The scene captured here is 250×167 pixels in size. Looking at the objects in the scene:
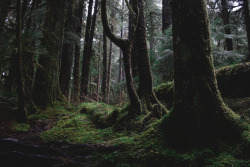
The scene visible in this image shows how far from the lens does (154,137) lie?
3.24 metres

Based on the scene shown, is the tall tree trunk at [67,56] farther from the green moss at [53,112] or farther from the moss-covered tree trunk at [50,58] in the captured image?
the green moss at [53,112]

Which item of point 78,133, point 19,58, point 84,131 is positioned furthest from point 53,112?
point 19,58

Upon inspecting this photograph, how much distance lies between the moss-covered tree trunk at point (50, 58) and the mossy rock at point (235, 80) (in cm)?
686

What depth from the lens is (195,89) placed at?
3.08 metres

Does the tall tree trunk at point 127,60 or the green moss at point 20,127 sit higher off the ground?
the tall tree trunk at point 127,60

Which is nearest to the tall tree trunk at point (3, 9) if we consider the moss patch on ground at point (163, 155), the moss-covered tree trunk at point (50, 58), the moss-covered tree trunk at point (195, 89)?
the moss-covered tree trunk at point (50, 58)

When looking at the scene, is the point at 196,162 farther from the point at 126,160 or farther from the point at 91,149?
the point at 91,149

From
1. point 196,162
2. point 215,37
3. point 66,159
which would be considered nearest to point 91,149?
point 66,159

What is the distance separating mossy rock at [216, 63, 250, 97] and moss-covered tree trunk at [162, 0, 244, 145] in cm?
315

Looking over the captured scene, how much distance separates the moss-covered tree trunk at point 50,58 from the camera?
796 centimetres

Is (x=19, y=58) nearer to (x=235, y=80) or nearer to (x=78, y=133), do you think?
(x=78, y=133)

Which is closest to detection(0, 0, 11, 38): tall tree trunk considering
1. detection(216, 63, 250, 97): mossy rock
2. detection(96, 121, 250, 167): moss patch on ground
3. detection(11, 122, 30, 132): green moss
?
detection(11, 122, 30, 132): green moss

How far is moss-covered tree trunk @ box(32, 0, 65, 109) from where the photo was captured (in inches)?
313

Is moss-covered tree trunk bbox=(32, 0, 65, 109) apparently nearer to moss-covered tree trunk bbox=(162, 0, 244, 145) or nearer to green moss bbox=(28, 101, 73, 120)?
green moss bbox=(28, 101, 73, 120)
